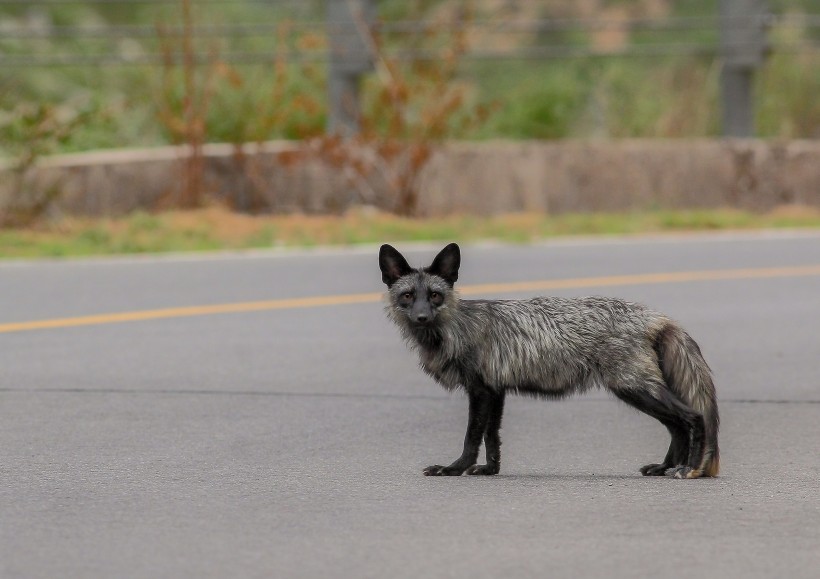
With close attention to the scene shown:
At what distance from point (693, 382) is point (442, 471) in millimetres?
1249

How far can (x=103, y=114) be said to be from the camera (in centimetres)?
2166

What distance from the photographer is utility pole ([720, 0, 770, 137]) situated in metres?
23.8

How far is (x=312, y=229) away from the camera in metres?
20.8

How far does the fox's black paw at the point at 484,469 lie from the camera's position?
8.55 meters

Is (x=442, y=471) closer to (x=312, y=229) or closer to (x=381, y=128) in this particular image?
(x=312, y=229)

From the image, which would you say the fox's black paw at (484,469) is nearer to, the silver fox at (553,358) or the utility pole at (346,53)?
the silver fox at (553,358)

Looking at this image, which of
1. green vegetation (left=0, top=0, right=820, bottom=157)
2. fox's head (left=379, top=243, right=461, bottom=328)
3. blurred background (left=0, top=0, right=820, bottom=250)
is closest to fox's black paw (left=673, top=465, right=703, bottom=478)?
fox's head (left=379, top=243, right=461, bottom=328)

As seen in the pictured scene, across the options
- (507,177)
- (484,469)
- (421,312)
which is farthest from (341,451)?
(507,177)

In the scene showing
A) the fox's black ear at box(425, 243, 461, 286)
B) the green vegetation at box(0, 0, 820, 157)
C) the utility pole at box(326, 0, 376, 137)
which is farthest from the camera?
the utility pole at box(326, 0, 376, 137)

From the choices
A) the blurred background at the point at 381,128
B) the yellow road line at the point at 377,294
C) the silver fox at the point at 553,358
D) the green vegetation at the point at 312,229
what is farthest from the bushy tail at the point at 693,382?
the blurred background at the point at 381,128

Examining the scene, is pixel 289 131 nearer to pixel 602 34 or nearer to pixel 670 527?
pixel 670 527

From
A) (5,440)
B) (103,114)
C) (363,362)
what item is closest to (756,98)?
(103,114)

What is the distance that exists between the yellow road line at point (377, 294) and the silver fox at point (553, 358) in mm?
5679

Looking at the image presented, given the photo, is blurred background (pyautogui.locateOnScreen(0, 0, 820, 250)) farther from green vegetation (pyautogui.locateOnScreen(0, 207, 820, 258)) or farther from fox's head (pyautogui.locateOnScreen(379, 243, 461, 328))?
fox's head (pyautogui.locateOnScreen(379, 243, 461, 328))
